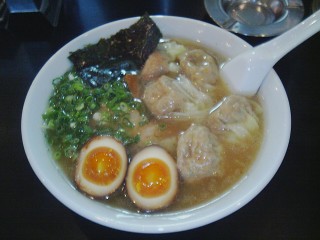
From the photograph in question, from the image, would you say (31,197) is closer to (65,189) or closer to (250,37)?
(65,189)

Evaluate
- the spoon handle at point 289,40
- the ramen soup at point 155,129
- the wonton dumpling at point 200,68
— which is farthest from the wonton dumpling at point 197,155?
the spoon handle at point 289,40

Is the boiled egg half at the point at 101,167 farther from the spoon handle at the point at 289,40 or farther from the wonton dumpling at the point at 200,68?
the spoon handle at the point at 289,40

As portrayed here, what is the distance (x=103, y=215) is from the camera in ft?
4.40

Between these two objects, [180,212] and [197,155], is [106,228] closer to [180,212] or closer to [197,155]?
[180,212]

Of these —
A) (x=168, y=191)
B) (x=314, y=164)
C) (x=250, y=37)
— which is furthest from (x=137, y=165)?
(x=250, y=37)

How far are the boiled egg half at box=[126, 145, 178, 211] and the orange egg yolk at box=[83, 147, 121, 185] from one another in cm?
7

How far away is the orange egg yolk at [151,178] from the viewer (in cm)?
145

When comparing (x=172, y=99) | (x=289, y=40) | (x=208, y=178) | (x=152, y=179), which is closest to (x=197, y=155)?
(x=208, y=178)

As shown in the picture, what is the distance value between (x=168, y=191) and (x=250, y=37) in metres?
1.32

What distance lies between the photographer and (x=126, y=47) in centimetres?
196

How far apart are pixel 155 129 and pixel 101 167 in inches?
14.3

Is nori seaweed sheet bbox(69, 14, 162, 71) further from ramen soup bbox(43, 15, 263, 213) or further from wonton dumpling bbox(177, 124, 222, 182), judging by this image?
wonton dumpling bbox(177, 124, 222, 182)

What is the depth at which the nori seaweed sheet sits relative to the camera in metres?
1.90

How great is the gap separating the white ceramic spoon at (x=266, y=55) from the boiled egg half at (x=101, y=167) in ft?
2.43
